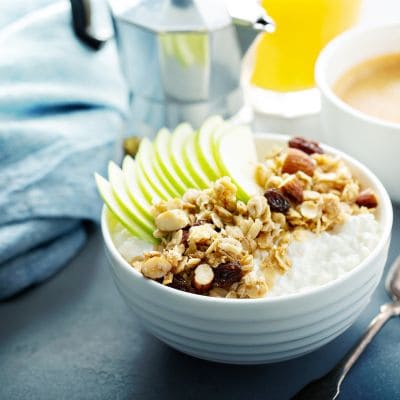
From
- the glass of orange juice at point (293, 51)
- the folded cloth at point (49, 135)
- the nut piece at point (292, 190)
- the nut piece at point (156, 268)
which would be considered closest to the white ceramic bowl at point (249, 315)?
the nut piece at point (156, 268)

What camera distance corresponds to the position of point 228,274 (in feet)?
2.57

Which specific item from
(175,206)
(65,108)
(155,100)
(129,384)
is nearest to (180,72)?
(155,100)

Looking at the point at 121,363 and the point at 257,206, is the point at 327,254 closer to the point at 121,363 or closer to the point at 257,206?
the point at 257,206

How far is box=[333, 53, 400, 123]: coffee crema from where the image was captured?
46.3 inches

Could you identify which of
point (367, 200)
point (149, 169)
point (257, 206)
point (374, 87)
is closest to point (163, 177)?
point (149, 169)

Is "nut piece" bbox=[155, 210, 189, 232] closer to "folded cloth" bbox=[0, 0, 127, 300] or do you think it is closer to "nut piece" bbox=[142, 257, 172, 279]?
"nut piece" bbox=[142, 257, 172, 279]

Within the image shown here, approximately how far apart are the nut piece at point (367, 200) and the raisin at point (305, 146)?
104mm

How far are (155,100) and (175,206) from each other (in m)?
0.48

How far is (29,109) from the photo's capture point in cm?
119

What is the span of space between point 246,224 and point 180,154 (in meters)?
0.18

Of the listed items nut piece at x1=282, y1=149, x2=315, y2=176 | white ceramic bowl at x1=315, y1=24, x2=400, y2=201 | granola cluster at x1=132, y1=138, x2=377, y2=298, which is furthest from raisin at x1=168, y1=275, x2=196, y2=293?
white ceramic bowl at x1=315, y1=24, x2=400, y2=201

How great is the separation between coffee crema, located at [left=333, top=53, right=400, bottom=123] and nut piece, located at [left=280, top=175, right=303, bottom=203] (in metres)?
0.34

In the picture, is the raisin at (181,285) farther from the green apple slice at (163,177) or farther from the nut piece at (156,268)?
the green apple slice at (163,177)

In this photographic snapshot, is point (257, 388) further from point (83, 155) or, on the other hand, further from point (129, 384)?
point (83, 155)
